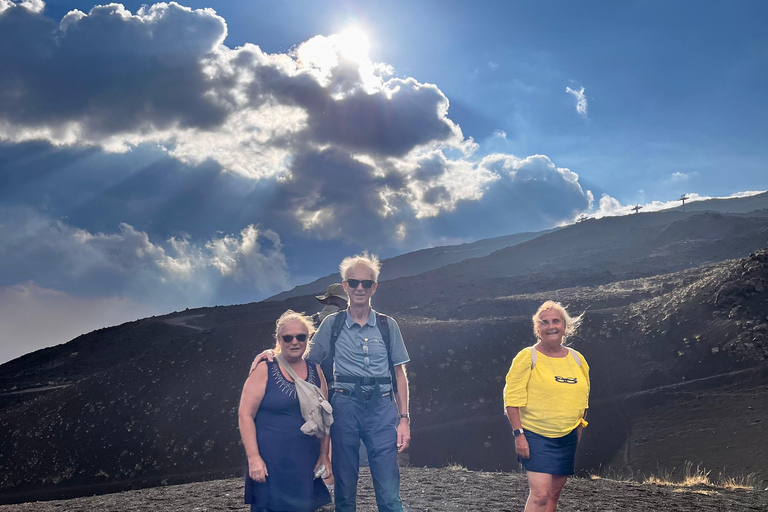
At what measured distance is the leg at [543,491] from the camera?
3719 mm

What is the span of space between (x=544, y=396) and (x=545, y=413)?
0.40 ft

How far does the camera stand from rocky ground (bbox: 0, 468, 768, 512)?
6.76 metres

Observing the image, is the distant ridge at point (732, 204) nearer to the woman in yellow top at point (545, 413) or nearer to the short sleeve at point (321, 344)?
the woman in yellow top at point (545, 413)

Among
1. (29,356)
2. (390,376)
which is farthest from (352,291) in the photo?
(29,356)

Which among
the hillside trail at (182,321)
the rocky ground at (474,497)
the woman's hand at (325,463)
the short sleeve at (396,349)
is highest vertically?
the hillside trail at (182,321)

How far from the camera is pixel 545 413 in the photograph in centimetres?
373

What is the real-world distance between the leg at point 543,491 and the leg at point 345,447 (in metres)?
1.30

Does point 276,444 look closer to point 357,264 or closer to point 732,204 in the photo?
point 357,264

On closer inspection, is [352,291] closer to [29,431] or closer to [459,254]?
[29,431]

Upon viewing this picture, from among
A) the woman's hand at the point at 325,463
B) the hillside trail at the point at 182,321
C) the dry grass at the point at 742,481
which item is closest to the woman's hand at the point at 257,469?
the woman's hand at the point at 325,463

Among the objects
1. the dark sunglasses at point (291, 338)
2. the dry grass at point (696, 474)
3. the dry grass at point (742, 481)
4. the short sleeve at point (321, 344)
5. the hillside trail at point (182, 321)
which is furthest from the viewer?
the hillside trail at point (182, 321)

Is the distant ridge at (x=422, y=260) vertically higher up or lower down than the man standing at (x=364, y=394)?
higher up

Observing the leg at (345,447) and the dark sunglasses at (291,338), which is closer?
the dark sunglasses at (291,338)

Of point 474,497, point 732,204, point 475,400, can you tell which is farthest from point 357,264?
point 732,204
